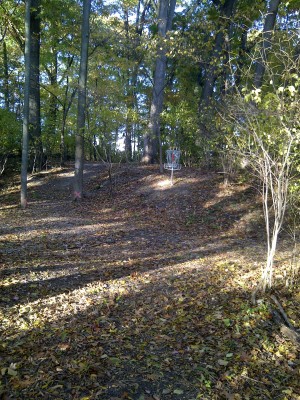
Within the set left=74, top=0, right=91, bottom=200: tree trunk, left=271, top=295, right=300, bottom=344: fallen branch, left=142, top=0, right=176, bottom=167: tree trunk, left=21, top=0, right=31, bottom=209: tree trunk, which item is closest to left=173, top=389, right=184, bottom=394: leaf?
left=271, top=295, right=300, bottom=344: fallen branch

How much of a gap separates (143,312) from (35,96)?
13812 mm

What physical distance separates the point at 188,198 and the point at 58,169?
8777 mm

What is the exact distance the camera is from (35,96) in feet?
50.0

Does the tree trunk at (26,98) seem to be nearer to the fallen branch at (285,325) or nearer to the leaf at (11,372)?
the leaf at (11,372)

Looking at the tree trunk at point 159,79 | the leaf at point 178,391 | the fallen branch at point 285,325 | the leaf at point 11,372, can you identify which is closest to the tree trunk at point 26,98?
the tree trunk at point 159,79

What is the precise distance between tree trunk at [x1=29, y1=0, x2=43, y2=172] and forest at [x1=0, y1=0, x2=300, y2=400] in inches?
4.1

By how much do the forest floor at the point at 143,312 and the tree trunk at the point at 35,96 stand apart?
291 inches

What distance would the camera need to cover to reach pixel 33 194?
13.6 metres

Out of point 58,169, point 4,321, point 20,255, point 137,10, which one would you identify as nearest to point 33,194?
point 58,169

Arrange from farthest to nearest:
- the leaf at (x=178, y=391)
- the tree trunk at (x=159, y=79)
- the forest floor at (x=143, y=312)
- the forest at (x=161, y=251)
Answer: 1. the tree trunk at (x=159, y=79)
2. the forest at (x=161, y=251)
3. the forest floor at (x=143, y=312)
4. the leaf at (x=178, y=391)

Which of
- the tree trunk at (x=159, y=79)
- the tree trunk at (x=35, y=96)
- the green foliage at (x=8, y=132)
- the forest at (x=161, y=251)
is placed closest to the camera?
the forest at (x=161, y=251)

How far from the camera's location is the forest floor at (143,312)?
2.97 metres

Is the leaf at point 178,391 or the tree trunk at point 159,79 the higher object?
the tree trunk at point 159,79

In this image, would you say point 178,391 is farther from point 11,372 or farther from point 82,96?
point 82,96
